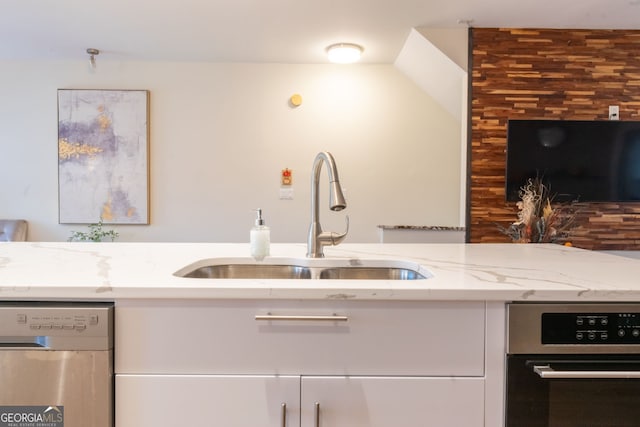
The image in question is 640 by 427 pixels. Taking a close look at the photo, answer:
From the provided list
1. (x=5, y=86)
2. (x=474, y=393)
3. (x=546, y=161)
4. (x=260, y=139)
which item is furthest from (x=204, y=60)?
(x=474, y=393)

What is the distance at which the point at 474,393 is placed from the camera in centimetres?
83

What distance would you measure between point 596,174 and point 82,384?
12.1 ft

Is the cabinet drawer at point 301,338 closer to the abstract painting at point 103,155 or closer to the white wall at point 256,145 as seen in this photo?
the white wall at point 256,145

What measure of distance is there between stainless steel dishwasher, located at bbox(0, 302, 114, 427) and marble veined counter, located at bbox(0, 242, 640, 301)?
4cm

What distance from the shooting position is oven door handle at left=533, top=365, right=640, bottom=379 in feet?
2.58

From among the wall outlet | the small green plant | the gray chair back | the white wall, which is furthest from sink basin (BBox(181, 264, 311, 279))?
the gray chair back

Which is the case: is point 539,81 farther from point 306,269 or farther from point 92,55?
point 92,55

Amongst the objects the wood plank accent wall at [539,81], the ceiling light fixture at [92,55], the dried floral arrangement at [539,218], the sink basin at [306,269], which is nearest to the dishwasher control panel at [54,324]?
the sink basin at [306,269]

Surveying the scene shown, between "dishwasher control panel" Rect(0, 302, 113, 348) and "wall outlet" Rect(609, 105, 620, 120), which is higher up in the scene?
"wall outlet" Rect(609, 105, 620, 120)

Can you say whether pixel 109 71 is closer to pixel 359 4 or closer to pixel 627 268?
pixel 359 4

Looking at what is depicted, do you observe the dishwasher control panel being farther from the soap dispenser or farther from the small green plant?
the small green plant

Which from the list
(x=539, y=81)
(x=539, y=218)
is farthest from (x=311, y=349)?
(x=539, y=81)

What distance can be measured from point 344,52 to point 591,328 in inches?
125

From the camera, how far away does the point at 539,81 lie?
127 inches
